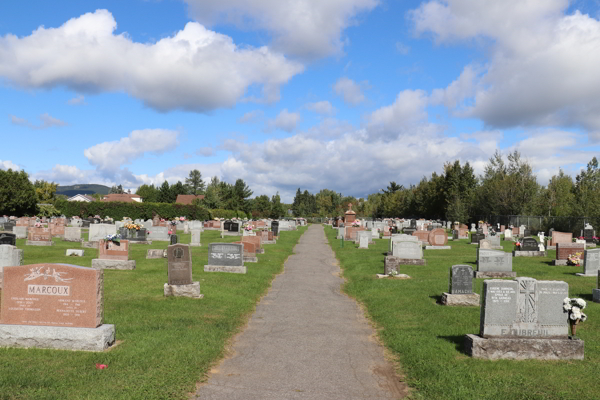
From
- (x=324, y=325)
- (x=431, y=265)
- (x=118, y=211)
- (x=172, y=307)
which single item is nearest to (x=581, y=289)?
(x=431, y=265)

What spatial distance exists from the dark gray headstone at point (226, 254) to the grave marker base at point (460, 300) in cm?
828

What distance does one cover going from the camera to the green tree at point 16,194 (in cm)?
5719

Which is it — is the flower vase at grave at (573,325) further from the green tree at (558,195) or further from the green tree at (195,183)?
the green tree at (195,183)

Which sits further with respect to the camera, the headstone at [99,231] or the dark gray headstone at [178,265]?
Result: the headstone at [99,231]

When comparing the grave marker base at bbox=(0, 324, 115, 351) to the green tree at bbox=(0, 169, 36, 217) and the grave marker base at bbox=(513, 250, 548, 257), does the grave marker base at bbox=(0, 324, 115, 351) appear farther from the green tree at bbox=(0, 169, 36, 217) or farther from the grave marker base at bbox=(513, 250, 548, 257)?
the green tree at bbox=(0, 169, 36, 217)

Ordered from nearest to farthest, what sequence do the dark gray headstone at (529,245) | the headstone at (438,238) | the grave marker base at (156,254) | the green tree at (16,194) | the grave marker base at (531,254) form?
the grave marker base at (156,254) → the grave marker base at (531,254) → the dark gray headstone at (529,245) → the headstone at (438,238) → the green tree at (16,194)

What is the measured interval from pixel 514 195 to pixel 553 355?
5570 cm

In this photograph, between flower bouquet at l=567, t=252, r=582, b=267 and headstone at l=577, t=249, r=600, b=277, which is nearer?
headstone at l=577, t=249, r=600, b=277

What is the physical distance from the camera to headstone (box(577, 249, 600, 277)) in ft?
56.6

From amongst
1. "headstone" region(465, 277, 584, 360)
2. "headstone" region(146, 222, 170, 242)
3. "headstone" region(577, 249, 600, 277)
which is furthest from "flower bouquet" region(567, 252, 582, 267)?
"headstone" region(146, 222, 170, 242)

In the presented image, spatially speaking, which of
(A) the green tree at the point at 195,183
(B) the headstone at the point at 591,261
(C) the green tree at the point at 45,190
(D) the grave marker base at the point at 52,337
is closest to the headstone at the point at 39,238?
(D) the grave marker base at the point at 52,337

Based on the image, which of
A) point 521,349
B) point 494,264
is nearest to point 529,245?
point 494,264

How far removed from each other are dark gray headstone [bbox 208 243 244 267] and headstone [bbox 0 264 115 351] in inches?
385

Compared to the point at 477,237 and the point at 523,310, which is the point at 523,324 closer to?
the point at 523,310
